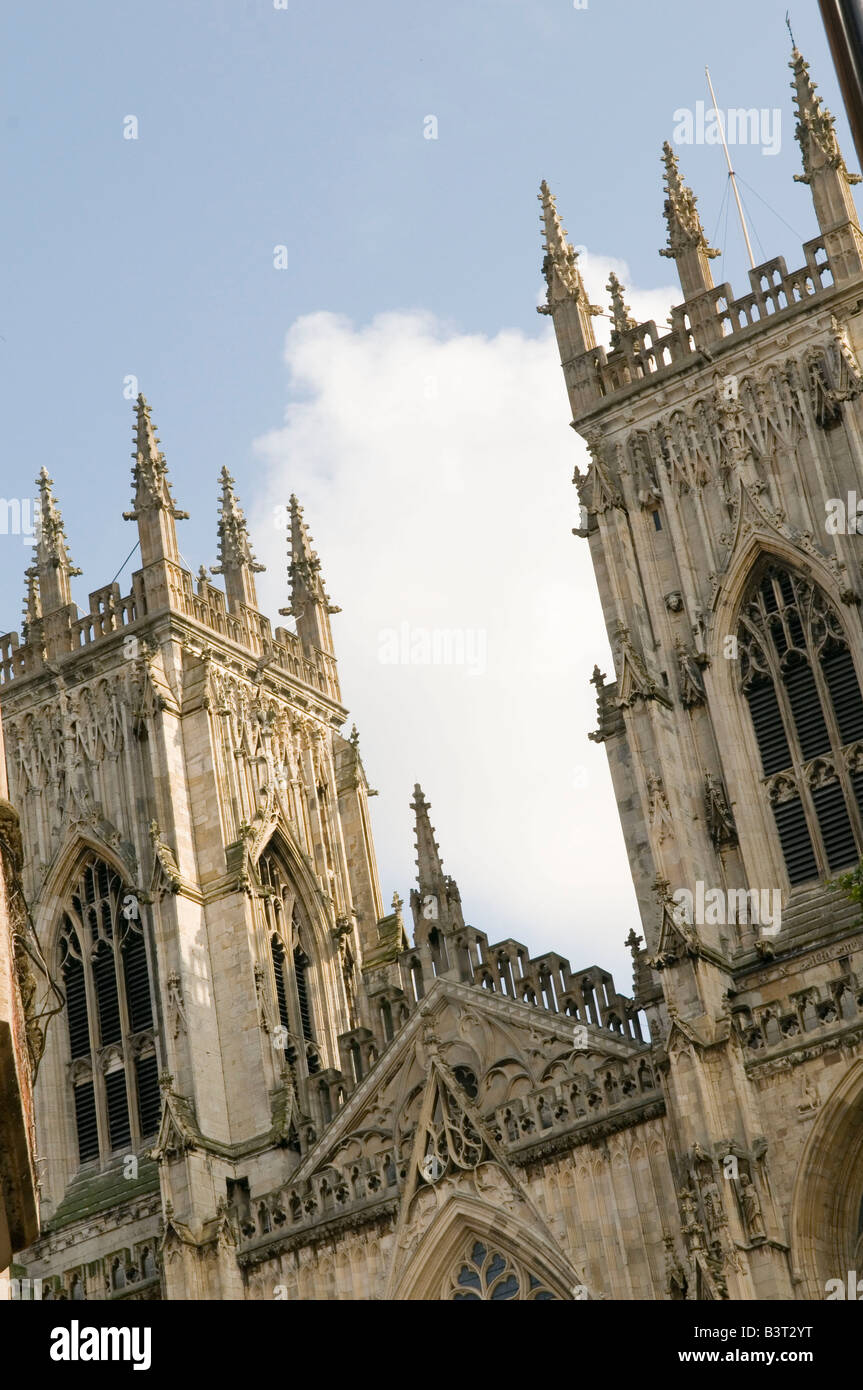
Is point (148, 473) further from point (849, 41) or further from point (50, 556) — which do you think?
point (849, 41)

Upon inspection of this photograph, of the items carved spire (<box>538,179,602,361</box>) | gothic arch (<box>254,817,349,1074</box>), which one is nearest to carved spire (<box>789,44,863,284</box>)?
carved spire (<box>538,179,602,361</box>)

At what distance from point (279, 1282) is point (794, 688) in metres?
9.83

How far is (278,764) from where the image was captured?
116ft

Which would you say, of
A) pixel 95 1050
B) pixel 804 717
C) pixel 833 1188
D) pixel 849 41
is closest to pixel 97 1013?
pixel 95 1050

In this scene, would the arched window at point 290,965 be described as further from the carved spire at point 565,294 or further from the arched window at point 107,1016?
the carved spire at point 565,294

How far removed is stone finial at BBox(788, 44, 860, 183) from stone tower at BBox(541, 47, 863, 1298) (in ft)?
0.11

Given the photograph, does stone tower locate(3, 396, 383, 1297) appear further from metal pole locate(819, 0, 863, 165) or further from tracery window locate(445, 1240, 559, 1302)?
metal pole locate(819, 0, 863, 165)

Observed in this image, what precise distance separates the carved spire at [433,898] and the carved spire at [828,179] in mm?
9473

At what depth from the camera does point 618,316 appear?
3216cm

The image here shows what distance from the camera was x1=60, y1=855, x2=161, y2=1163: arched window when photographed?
105 feet

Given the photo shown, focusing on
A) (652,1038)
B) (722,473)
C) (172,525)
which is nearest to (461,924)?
(652,1038)

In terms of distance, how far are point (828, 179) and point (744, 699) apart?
25.1 feet

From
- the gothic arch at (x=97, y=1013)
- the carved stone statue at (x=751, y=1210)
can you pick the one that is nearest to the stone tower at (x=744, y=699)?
the carved stone statue at (x=751, y=1210)
